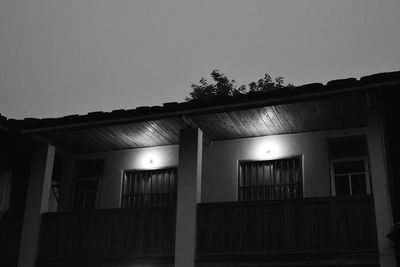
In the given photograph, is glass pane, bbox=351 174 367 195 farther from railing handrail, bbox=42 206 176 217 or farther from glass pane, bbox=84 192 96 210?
glass pane, bbox=84 192 96 210

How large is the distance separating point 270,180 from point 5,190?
23.2 ft

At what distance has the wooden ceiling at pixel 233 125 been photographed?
12991 millimetres

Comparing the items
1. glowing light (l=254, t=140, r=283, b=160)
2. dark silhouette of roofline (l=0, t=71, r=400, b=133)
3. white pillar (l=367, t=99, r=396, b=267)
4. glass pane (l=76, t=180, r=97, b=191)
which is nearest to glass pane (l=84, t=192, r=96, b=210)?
glass pane (l=76, t=180, r=97, b=191)

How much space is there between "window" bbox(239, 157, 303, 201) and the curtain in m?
6.23

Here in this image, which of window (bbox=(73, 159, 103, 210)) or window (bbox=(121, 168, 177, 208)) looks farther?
window (bbox=(73, 159, 103, 210))

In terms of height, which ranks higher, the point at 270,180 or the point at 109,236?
the point at 270,180

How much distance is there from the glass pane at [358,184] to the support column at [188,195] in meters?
3.73

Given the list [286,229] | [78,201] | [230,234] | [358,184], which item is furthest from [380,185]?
[78,201]

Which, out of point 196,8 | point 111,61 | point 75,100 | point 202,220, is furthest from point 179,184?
point 196,8

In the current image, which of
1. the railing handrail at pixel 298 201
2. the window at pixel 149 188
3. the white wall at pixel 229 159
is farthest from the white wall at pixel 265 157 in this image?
the railing handrail at pixel 298 201

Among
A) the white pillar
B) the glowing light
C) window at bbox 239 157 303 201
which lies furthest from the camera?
the glowing light

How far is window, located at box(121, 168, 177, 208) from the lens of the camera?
1553cm

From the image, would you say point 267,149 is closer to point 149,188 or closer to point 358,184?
point 358,184

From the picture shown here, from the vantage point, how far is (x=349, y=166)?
13977 mm
